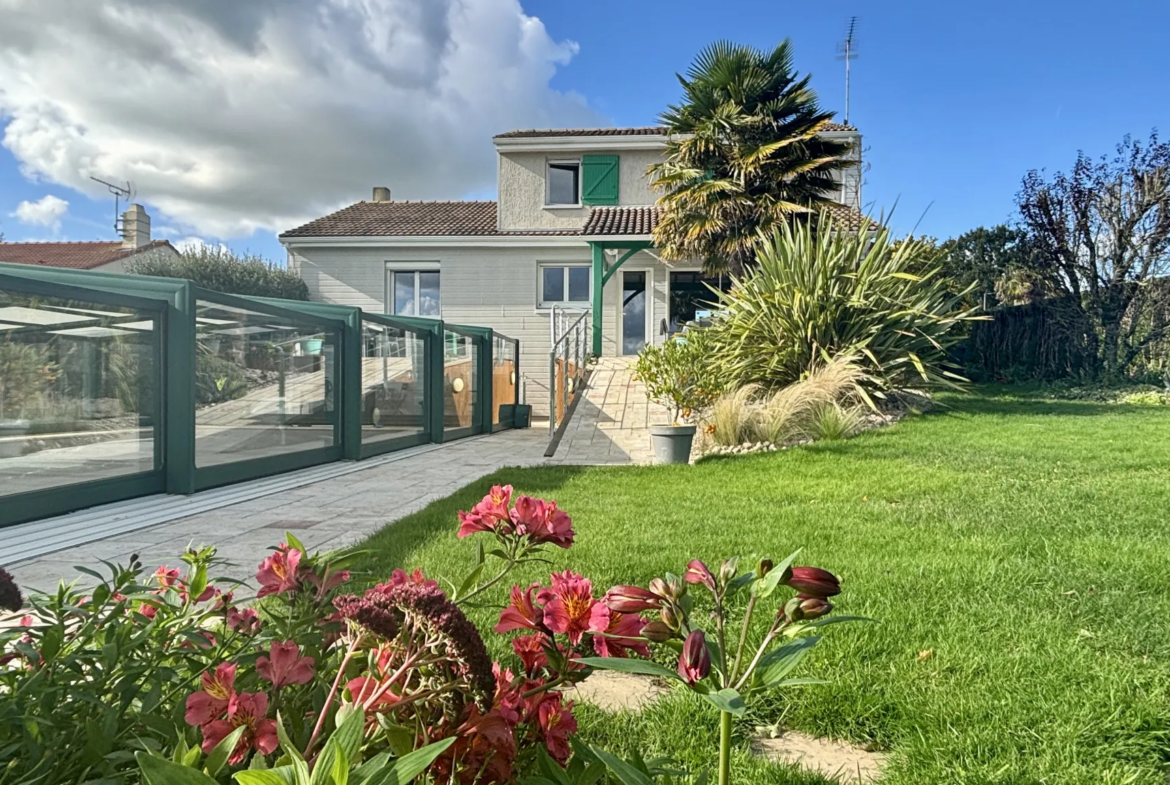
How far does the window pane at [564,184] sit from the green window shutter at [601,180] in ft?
1.32

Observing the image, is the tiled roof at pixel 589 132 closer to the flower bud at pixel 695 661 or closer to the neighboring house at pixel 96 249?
the neighboring house at pixel 96 249

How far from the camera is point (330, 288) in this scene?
16.3m

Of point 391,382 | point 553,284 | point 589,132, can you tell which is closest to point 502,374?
point 553,284

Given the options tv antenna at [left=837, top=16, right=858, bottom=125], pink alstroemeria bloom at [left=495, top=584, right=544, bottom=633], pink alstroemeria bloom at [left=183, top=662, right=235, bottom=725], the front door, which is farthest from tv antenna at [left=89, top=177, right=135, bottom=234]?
pink alstroemeria bloom at [left=495, top=584, right=544, bottom=633]

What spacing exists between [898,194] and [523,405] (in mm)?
8757

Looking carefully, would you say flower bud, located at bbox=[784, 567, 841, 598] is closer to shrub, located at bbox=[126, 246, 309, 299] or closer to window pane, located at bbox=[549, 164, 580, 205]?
window pane, located at bbox=[549, 164, 580, 205]

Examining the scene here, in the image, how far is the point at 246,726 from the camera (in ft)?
2.17

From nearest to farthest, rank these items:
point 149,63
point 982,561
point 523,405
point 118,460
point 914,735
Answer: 1. point 914,735
2. point 982,561
3. point 118,460
4. point 523,405
5. point 149,63

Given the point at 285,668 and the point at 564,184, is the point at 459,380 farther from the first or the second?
the point at 285,668

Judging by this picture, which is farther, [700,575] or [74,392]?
[74,392]

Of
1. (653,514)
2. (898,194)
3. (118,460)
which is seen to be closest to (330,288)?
(118,460)

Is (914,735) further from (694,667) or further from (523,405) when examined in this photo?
(523,405)

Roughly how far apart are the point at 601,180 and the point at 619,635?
16588 mm

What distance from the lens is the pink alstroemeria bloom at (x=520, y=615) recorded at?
781mm
